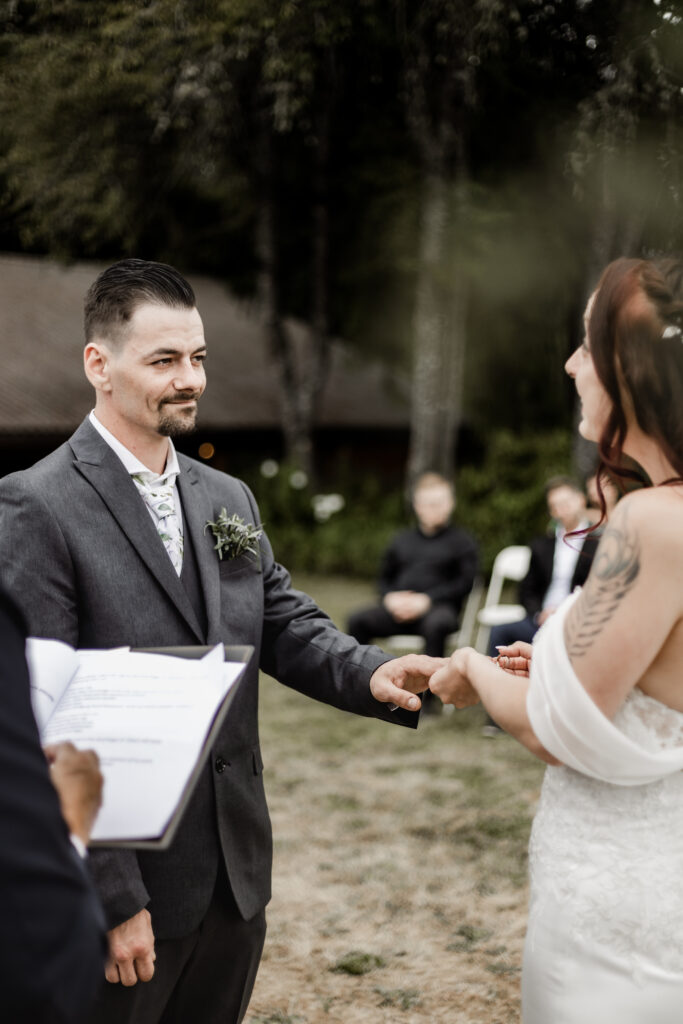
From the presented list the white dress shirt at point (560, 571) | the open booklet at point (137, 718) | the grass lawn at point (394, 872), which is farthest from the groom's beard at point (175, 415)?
the white dress shirt at point (560, 571)

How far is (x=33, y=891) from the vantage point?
111cm

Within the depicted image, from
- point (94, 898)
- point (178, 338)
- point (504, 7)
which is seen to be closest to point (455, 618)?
point (504, 7)

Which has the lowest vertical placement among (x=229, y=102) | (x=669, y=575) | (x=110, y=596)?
(x=110, y=596)

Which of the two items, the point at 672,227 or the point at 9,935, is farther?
the point at 672,227

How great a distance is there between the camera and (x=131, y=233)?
14.5 metres

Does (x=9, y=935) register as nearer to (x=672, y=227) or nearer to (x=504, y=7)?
(x=672, y=227)

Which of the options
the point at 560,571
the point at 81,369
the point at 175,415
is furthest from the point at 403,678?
the point at 81,369

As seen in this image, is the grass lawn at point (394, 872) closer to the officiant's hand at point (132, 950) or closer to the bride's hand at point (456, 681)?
the officiant's hand at point (132, 950)

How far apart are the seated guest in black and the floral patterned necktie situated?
582 cm

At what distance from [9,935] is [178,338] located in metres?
1.68

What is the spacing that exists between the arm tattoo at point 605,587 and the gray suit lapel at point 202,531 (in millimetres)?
980

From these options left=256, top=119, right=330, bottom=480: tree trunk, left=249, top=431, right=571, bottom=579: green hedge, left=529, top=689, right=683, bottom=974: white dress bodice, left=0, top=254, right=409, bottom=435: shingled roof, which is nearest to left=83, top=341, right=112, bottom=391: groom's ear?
left=529, top=689, right=683, bottom=974: white dress bodice

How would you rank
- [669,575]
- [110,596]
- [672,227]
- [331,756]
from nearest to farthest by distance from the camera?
[669,575] → [110,596] → [672,227] → [331,756]

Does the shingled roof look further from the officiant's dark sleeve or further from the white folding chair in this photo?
the officiant's dark sleeve
